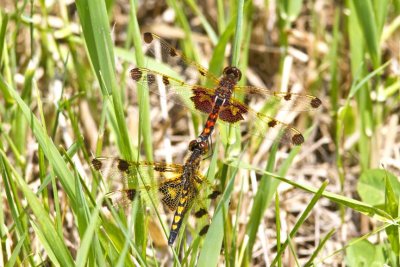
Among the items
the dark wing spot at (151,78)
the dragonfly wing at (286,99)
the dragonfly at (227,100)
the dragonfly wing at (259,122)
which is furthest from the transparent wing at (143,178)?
the dragonfly wing at (286,99)

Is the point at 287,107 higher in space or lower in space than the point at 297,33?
lower

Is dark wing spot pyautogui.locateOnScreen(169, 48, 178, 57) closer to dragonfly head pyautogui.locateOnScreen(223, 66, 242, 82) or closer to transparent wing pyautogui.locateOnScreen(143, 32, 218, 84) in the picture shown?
transparent wing pyautogui.locateOnScreen(143, 32, 218, 84)

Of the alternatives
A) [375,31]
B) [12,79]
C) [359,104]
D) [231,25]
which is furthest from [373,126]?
[12,79]

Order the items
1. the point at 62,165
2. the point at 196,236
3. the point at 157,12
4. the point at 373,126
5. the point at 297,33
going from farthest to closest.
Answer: the point at 157,12 → the point at 297,33 → the point at 373,126 → the point at 196,236 → the point at 62,165

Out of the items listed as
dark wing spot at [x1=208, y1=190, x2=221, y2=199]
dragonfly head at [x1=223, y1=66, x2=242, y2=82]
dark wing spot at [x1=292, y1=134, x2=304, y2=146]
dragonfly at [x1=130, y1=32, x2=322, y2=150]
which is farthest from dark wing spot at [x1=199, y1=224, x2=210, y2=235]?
dragonfly head at [x1=223, y1=66, x2=242, y2=82]

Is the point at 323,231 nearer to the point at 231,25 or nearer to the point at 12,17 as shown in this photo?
the point at 231,25
